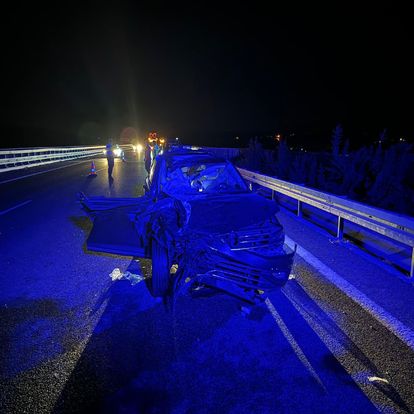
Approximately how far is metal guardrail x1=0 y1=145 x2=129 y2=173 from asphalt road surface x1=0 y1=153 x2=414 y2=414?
58.9ft

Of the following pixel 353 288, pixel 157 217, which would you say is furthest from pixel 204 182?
pixel 353 288

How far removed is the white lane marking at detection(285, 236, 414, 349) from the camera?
11.2 ft

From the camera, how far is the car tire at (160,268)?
4070 mm

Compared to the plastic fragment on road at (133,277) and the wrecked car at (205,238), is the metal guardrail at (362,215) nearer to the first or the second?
the wrecked car at (205,238)

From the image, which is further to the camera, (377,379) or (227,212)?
(227,212)

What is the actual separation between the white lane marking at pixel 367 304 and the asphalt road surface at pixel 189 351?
0.33 feet

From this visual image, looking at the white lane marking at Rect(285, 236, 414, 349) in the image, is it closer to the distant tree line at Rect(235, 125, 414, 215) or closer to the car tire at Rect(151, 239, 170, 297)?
the car tire at Rect(151, 239, 170, 297)

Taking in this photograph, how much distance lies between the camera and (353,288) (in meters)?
4.42

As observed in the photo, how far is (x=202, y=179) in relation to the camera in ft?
20.2

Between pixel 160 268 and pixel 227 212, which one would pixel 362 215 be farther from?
pixel 160 268

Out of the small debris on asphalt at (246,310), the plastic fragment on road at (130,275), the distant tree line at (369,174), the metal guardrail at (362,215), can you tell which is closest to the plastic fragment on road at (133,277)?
the plastic fragment on road at (130,275)

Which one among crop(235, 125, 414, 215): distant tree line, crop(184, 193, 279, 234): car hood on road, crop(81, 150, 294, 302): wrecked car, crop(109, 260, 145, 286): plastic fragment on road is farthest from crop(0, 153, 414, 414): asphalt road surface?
crop(235, 125, 414, 215): distant tree line

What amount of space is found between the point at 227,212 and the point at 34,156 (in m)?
24.1

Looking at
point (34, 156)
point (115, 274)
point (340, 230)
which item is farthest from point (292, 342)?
point (34, 156)
